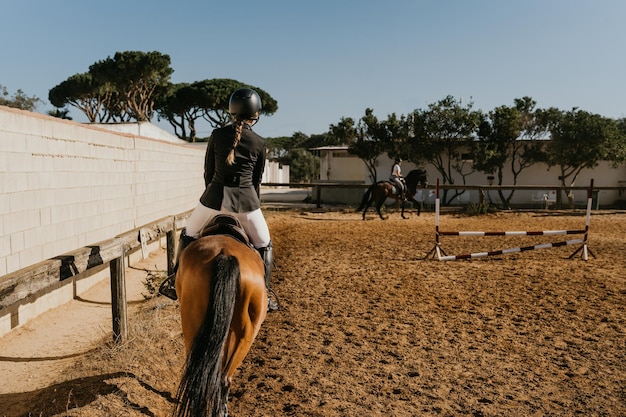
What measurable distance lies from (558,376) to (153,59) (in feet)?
129

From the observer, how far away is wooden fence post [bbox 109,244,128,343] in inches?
168

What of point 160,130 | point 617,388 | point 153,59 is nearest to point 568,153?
point 617,388

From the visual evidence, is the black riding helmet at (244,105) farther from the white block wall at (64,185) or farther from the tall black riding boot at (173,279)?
the white block wall at (64,185)

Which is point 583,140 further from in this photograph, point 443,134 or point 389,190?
point 389,190

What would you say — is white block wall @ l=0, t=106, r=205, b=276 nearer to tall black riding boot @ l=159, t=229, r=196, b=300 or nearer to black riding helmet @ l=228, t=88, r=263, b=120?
tall black riding boot @ l=159, t=229, r=196, b=300

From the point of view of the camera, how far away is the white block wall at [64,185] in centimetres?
459

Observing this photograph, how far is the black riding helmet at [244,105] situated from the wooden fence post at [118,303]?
2.00m

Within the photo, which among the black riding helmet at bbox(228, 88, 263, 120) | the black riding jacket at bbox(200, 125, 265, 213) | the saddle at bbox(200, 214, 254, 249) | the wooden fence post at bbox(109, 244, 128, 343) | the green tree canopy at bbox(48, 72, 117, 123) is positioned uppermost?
the green tree canopy at bbox(48, 72, 117, 123)

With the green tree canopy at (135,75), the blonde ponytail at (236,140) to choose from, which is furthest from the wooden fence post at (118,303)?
the green tree canopy at (135,75)

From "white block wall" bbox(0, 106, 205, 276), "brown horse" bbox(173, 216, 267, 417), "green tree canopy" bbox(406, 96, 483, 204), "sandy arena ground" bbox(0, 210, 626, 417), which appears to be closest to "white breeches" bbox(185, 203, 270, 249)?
"brown horse" bbox(173, 216, 267, 417)

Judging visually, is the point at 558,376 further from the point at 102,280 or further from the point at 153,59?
the point at 153,59

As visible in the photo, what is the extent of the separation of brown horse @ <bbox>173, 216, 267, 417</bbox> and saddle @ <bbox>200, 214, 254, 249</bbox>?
0.75 feet

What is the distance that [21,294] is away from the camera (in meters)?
2.98

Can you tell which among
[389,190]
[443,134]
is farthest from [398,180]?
[443,134]
